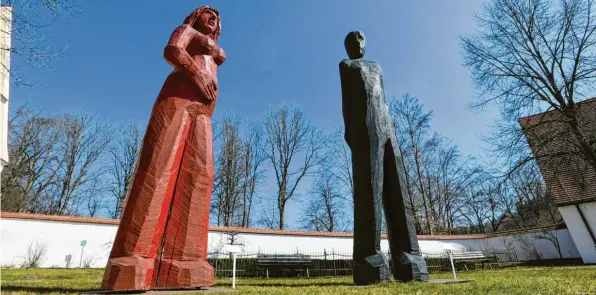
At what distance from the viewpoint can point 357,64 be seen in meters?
5.84

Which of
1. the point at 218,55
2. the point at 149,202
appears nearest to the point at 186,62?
the point at 218,55

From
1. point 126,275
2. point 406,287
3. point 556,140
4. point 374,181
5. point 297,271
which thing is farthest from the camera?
point 297,271

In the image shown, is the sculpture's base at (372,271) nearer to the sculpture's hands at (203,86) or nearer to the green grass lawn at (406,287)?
the green grass lawn at (406,287)

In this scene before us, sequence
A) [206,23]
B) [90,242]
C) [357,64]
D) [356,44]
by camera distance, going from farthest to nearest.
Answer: [90,242]
[356,44]
[357,64]
[206,23]

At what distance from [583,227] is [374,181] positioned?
1722 cm

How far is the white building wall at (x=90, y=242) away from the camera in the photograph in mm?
13023

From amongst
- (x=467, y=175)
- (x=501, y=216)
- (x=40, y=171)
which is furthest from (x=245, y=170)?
(x=501, y=216)

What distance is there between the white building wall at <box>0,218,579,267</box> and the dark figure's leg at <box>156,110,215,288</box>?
917 cm

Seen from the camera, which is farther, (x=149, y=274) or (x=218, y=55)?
(x=218, y=55)

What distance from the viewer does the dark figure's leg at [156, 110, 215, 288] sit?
3.55 m

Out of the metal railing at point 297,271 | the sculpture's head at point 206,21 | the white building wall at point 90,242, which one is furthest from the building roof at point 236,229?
the sculpture's head at point 206,21

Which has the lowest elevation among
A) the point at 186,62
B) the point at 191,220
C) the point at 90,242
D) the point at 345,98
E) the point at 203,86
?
the point at 191,220

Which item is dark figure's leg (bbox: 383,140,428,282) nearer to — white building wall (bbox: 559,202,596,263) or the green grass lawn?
the green grass lawn

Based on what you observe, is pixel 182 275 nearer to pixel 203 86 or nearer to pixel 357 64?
pixel 203 86
